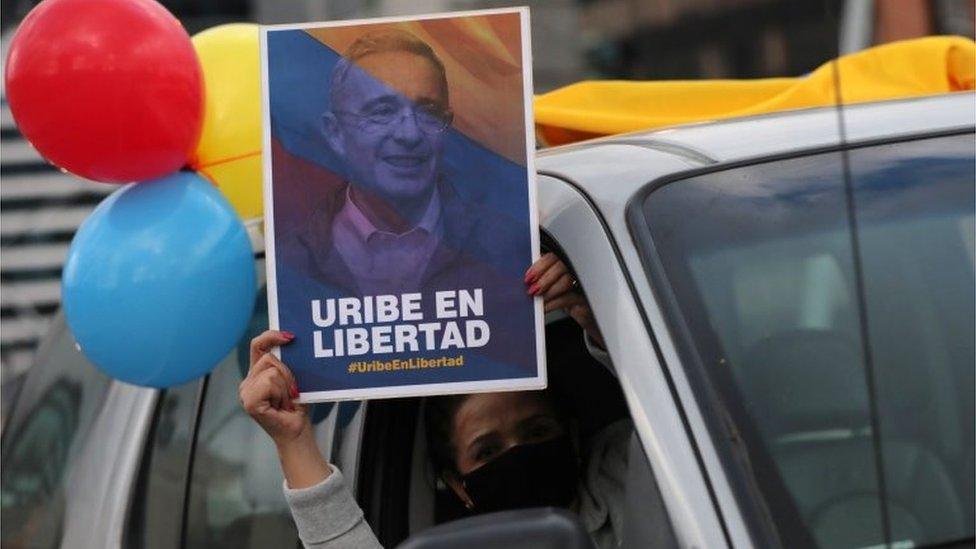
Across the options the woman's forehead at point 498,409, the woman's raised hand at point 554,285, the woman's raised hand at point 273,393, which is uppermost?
the woman's raised hand at point 554,285

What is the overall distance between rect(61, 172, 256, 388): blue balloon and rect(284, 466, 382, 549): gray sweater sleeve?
0.44m

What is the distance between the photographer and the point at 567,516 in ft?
6.79

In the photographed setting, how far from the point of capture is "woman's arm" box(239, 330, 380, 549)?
261cm

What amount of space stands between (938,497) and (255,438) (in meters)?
1.60

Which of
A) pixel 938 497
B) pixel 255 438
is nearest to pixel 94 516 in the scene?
pixel 255 438

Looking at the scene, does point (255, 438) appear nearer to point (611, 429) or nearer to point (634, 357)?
point (611, 429)

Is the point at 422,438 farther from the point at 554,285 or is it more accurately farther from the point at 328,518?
the point at 554,285

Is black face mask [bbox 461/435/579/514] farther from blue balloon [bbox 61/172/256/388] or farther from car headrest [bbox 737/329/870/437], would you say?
car headrest [bbox 737/329/870/437]

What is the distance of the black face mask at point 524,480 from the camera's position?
2.89m

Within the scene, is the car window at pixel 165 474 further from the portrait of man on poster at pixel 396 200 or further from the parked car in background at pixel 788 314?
the portrait of man on poster at pixel 396 200

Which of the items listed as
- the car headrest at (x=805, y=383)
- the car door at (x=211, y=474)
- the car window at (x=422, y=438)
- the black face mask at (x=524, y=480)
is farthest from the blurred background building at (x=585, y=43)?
the car door at (x=211, y=474)

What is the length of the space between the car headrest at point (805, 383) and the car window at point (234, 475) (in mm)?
1210

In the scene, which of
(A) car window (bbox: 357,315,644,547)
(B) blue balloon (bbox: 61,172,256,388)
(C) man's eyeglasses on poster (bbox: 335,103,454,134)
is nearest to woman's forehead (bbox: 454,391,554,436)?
(A) car window (bbox: 357,315,644,547)

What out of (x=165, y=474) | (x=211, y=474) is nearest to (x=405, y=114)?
(x=211, y=474)
